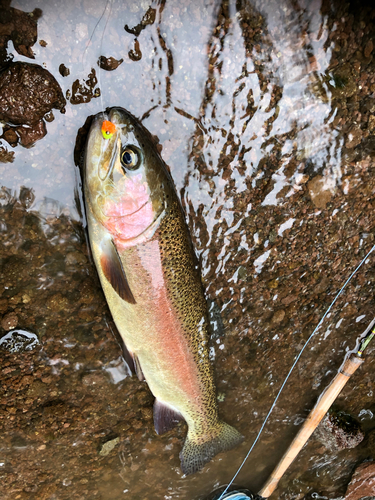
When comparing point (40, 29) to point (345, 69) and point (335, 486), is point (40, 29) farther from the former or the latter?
point (335, 486)

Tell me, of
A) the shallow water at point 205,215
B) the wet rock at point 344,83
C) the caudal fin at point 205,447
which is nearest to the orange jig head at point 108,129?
the shallow water at point 205,215

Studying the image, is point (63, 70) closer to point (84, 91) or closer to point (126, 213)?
point (84, 91)

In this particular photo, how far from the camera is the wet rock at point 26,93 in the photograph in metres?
1.52

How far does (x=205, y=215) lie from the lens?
2020 mm

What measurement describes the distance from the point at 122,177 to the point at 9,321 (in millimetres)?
1067

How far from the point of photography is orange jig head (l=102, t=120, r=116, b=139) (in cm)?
146

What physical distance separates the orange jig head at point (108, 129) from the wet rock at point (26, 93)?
1.18 feet

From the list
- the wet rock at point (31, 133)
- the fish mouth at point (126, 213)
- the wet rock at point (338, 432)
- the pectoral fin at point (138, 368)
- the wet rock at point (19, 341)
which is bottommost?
the wet rock at point (338, 432)

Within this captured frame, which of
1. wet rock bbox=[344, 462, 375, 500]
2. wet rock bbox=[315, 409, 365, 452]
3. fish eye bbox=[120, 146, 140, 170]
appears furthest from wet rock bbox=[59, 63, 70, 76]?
wet rock bbox=[344, 462, 375, 500]

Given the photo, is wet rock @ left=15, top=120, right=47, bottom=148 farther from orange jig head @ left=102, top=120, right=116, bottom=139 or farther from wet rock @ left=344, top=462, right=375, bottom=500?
wet rock @ left=344, top=462, right=375, bottom=500

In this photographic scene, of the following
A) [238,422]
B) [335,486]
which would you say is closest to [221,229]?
[238,422]

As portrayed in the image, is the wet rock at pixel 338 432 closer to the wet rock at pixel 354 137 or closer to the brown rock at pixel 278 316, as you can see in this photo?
the brown rock at pixel 278 316

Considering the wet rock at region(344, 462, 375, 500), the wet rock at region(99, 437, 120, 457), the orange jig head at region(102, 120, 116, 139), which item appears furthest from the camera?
the wet rock at region(344, 462, 375, 500)

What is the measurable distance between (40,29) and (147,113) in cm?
61
